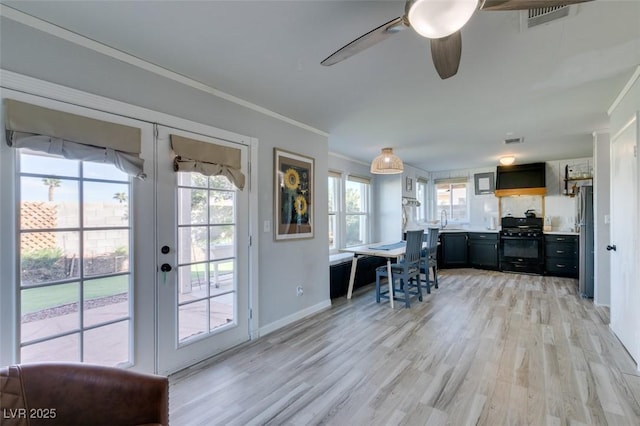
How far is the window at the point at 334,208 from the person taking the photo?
202 inches

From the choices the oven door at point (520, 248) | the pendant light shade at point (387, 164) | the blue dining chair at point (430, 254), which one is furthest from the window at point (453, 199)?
the pendant light shade at point (387, 164)

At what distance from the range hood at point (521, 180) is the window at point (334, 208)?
12.5 ft

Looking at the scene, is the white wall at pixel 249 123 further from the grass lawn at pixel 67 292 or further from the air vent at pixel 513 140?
the air vent at pixel 513 140

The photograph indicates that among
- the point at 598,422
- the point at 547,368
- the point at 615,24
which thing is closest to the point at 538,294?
the point at 547,368

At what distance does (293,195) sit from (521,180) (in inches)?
217

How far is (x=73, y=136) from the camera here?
1.77 meters

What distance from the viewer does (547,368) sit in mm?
2330

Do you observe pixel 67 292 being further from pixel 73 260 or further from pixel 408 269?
pixel 408 269

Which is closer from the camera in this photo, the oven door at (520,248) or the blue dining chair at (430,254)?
the blue dining chair at (430,254)

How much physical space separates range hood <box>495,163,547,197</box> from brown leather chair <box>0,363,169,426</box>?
7.11m

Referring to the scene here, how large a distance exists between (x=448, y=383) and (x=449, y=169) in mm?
6003

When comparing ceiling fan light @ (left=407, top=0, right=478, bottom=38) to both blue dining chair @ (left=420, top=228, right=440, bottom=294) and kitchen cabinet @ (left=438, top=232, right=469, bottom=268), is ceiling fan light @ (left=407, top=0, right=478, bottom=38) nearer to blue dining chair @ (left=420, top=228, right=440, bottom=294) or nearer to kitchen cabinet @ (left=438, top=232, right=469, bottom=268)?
blue dining chair @ (left=420, top=228, right=440, bottom=294)

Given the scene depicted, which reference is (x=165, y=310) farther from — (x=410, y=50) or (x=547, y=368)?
(x=547, y=368)

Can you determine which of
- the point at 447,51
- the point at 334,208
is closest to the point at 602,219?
the point at 334,208
